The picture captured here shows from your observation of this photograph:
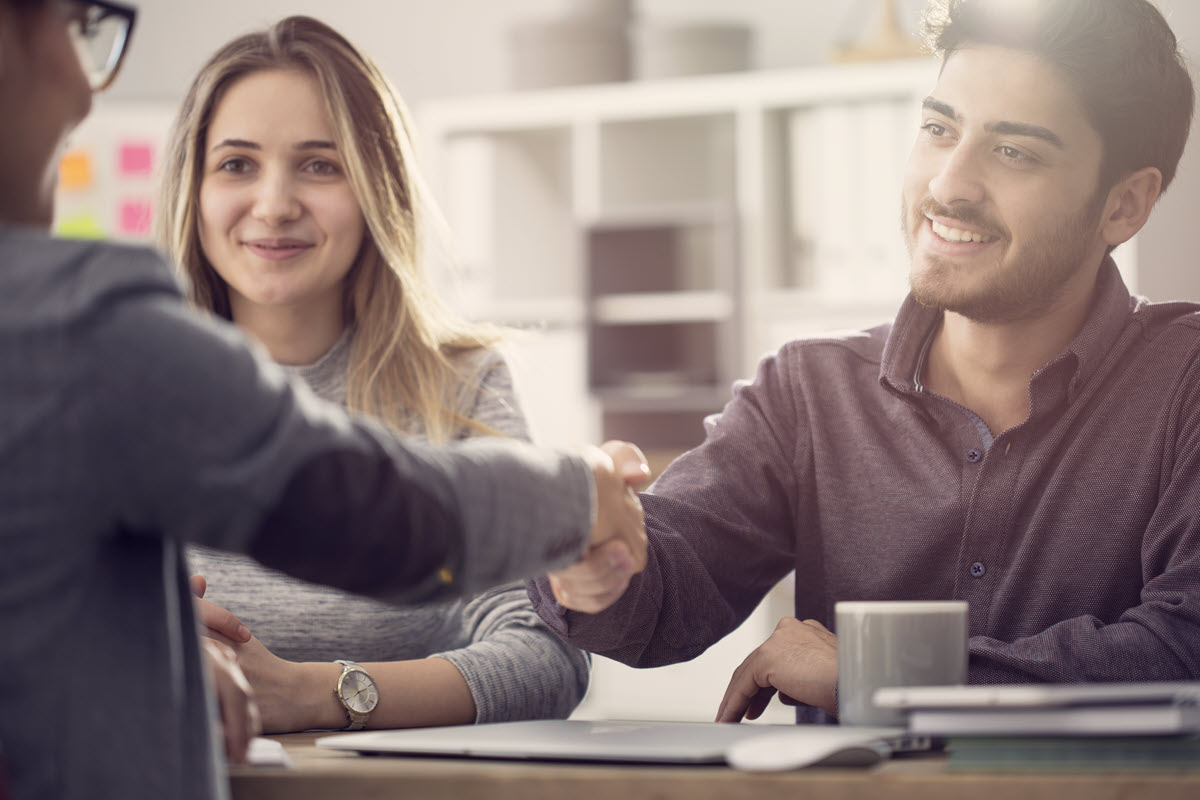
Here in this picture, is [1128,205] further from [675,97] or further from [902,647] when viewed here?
[675,97]

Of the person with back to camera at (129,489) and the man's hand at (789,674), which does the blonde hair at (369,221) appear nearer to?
the man's hand at (789,674)

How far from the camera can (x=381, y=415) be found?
1.58 metres

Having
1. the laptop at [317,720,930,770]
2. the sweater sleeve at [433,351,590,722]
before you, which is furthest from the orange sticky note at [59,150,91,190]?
the laptop at [317,720,930,770]

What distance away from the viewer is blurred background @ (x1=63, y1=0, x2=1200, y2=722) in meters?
3.99

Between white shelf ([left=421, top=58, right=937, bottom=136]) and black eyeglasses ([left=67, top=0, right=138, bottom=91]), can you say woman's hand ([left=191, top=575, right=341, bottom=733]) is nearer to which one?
black eyeglasses ([left=67, top=0, right=138, bottom=91])

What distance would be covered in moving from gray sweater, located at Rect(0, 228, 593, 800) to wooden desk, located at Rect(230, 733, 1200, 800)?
0.14 m

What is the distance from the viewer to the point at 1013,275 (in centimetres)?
141

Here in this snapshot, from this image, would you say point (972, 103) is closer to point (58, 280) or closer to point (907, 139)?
point (58, 280)

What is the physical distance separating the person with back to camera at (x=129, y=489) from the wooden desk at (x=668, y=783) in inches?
4.6

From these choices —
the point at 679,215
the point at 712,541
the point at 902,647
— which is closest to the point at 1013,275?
the point at 712,541

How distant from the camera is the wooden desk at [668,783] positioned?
68cm

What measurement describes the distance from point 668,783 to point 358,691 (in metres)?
0.55

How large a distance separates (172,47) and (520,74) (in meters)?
1.59

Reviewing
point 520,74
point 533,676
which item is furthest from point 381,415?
Answer: point 520,74
